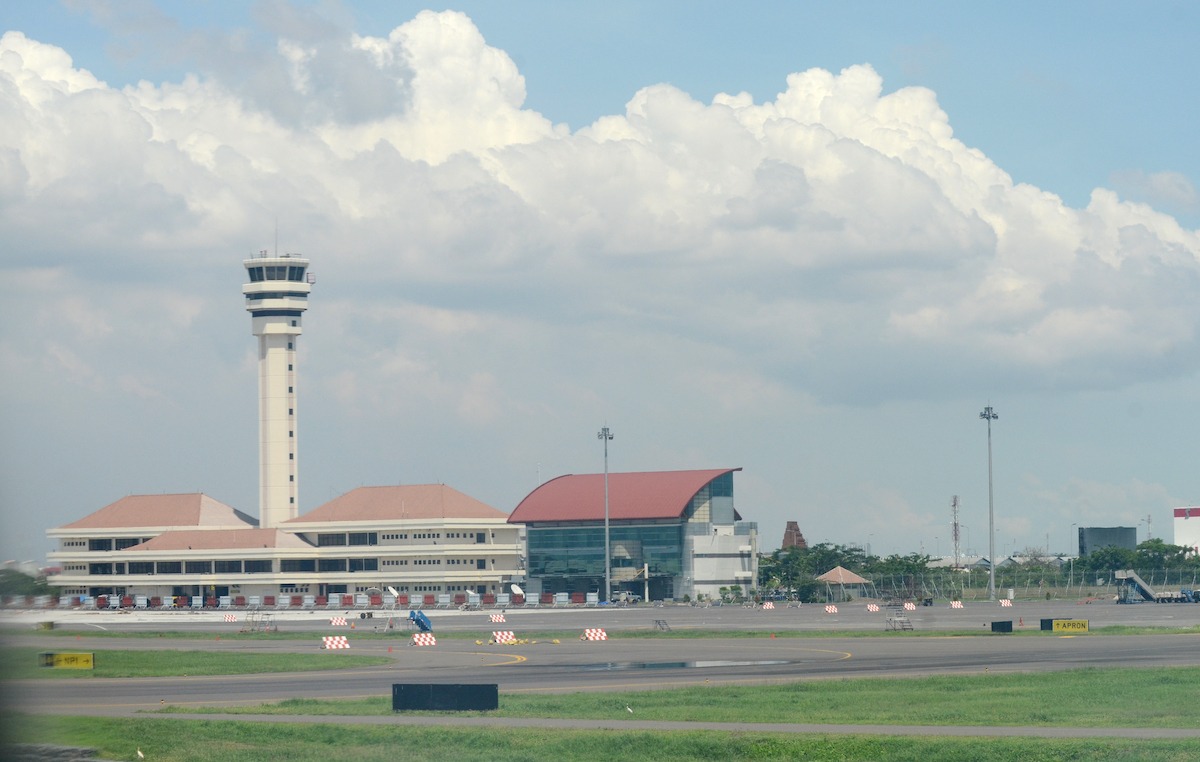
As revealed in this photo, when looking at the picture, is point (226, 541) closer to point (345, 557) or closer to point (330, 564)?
point (330, 564)

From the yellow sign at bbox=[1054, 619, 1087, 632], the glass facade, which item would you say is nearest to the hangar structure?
the glass facade

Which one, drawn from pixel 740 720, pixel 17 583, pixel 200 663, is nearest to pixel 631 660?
pixel 200 663

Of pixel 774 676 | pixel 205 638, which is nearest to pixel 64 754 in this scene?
pixel 774 676

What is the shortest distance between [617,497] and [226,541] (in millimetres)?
55293

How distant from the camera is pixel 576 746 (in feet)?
109

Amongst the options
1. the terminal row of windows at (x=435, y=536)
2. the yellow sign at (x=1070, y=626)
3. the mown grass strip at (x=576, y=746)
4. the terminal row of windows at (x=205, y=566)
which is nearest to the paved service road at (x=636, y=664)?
the yellow sign at (x=1070, y=626)

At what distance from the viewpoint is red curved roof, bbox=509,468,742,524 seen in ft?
594

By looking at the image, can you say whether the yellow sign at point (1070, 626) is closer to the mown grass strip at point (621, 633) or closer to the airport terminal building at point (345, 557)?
the mown grass strip at point (621, 633)

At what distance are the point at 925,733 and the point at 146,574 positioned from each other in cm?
17964

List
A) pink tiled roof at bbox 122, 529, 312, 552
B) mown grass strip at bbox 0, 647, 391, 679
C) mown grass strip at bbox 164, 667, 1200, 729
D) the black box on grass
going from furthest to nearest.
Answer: pink tiled roof at bbox 122, 529, 312, 552 < mown grass strip at bbox 0, 647, 391, 679 < the black box on grass < mown grass strip at bbox 164, 667, 1200, 729

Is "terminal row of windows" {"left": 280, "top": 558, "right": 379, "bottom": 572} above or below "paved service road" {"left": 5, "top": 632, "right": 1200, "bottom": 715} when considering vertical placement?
below

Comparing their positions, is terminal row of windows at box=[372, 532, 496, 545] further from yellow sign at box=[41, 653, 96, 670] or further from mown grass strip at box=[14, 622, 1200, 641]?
yellow sign at box=[41, 653, 96, 670]

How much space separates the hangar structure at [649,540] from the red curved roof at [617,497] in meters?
0.13

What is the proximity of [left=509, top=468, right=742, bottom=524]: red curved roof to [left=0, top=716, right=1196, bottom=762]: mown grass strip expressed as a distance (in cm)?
14349
